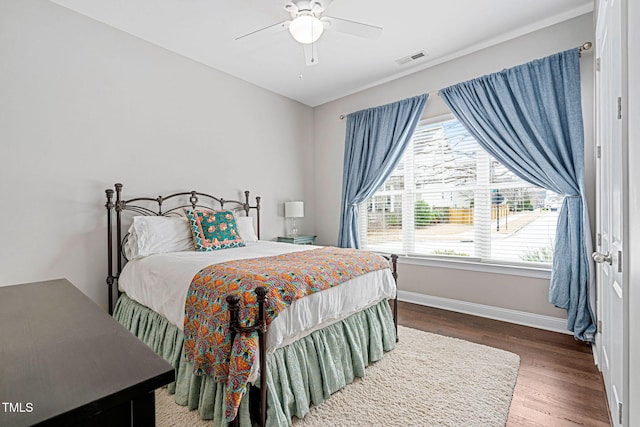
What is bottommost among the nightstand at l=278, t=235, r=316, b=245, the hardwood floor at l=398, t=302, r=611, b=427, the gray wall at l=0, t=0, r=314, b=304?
the hardwood floor at l=398, t=302, r=611, b=427

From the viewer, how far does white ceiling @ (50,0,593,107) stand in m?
2.64

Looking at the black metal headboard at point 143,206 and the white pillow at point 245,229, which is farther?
the white pillow at point 245,229

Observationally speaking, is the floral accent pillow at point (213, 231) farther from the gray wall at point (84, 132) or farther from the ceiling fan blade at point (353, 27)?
the ceiling fan blade at point (353, 27)

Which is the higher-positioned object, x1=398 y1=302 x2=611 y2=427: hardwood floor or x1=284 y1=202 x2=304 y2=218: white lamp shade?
x1=284 y1=202 x2=304 y2=218: white lamp shade

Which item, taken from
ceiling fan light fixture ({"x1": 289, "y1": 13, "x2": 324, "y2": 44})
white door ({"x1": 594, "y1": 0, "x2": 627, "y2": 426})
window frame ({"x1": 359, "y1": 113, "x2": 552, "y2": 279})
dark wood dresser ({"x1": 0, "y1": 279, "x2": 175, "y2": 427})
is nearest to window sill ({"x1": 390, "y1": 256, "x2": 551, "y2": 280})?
window frame ({"x1": 359, "y1": 113, "x2": 552, "y2": 279})

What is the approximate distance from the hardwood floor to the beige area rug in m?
0.09

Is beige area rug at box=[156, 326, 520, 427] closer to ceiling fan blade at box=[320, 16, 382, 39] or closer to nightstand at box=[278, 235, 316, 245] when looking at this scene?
nightstand at box=[278, 235, 316, 245]

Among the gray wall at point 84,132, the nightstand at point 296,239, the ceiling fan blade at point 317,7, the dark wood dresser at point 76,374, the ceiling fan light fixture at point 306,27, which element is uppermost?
the ceiling fan blade at point 317,7

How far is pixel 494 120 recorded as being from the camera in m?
3.19

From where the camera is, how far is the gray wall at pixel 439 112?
280 centimetres

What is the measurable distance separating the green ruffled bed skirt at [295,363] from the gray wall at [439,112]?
1470 millimetres

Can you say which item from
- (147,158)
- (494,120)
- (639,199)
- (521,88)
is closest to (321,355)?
(639,199)

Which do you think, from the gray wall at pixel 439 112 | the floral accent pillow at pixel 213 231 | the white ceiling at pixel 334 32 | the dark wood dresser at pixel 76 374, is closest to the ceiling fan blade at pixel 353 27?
the white ceiling at pixel 334 32

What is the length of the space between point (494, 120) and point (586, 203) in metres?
1.13
